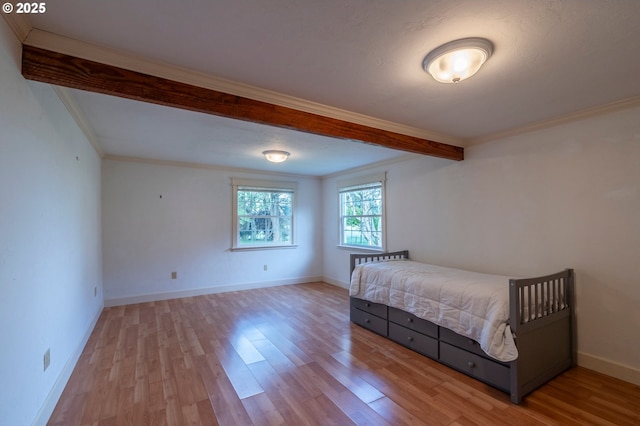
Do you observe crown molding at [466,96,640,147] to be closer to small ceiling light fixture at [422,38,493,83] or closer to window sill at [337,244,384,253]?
small ceiling light fixture at [422,38,493,83]

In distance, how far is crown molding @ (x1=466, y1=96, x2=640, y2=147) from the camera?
94.9 inches

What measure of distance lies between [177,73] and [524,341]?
3176mm

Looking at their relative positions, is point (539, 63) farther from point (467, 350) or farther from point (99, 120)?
point (99, 120)

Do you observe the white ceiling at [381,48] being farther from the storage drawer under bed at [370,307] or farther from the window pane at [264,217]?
the window pane at [264,217]

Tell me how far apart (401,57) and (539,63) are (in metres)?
0.89

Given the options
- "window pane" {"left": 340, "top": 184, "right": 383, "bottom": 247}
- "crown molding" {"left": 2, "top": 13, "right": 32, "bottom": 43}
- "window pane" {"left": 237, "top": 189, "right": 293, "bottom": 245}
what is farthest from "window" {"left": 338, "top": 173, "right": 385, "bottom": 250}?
"crown molding" {"left": 2, "top": 13, "right": 32, "bottom": 43}

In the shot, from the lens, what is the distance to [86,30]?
1.54 m

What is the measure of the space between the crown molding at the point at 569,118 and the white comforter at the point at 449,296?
157 centimetres

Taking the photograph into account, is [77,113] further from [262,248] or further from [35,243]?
[262,248]

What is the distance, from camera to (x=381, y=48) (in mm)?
1682

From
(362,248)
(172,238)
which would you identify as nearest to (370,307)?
(362,248)

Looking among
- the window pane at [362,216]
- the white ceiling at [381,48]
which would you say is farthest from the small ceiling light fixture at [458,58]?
the window pane at [362,216]

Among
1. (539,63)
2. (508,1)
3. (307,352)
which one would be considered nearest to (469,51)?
(508,1)

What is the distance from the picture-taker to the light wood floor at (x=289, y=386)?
6.53ft
